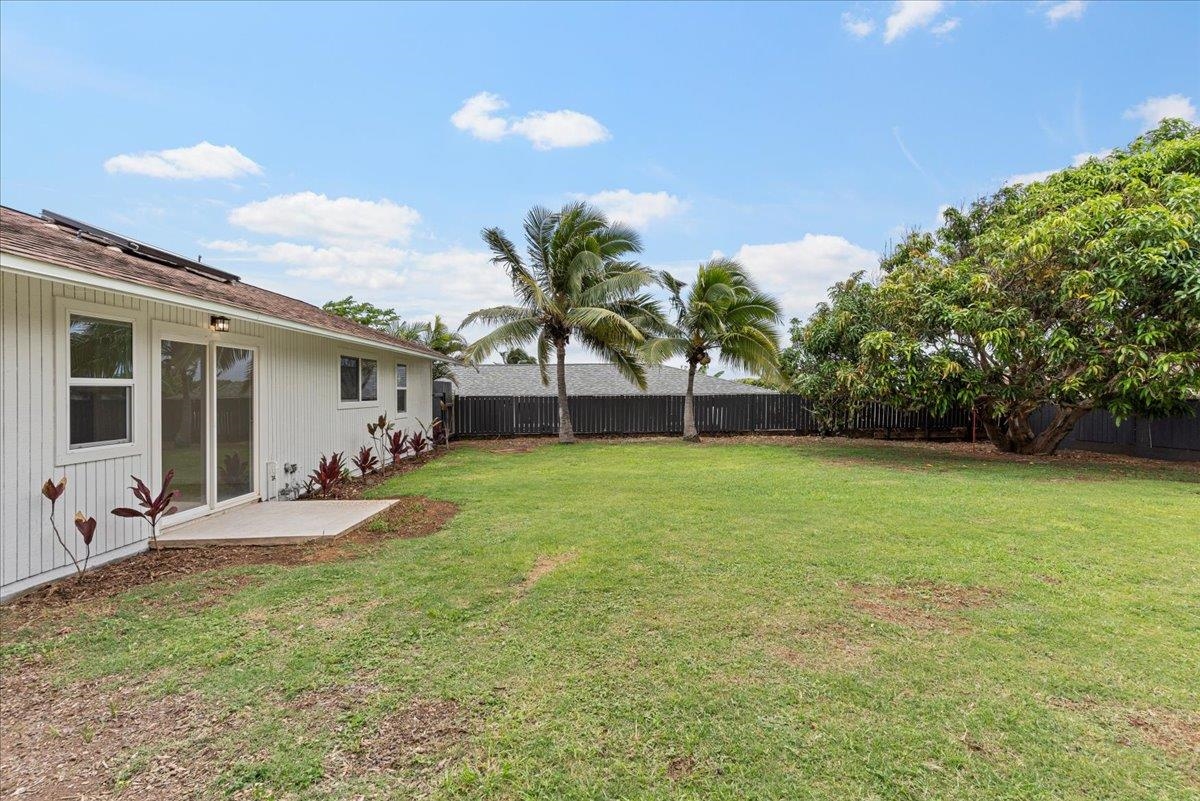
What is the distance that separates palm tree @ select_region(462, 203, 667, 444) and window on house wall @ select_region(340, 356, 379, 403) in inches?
144

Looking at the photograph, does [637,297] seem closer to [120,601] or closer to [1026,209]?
[1026,209]

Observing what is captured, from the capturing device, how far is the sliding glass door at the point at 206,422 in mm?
5277

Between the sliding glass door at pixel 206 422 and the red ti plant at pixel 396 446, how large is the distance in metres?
4.12

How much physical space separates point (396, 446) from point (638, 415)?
8567 mm

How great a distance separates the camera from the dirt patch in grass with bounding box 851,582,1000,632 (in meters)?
3.28

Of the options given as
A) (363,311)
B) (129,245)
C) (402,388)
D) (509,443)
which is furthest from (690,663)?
(363,311)

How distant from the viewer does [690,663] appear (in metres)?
2.77

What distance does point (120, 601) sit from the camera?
369 cm

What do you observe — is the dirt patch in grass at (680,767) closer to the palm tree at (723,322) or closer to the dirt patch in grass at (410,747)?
the dirt patch in grass at (410,747)

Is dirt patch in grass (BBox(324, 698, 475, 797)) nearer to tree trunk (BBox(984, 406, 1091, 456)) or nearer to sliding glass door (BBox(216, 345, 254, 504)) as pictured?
sliding glass door (BBox(216, 345, 254, 504))

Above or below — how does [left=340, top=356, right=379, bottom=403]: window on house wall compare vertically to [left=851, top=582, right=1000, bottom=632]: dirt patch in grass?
above

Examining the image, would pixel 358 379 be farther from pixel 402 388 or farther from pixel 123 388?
pixel 123 388

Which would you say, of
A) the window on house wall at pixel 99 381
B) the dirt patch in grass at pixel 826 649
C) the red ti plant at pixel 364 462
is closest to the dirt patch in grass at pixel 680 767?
the dirt patch in grass at pixel 826 649

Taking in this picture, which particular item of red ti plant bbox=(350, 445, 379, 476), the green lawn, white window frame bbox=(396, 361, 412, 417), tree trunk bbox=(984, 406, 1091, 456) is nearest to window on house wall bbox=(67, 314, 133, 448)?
the green lawn
